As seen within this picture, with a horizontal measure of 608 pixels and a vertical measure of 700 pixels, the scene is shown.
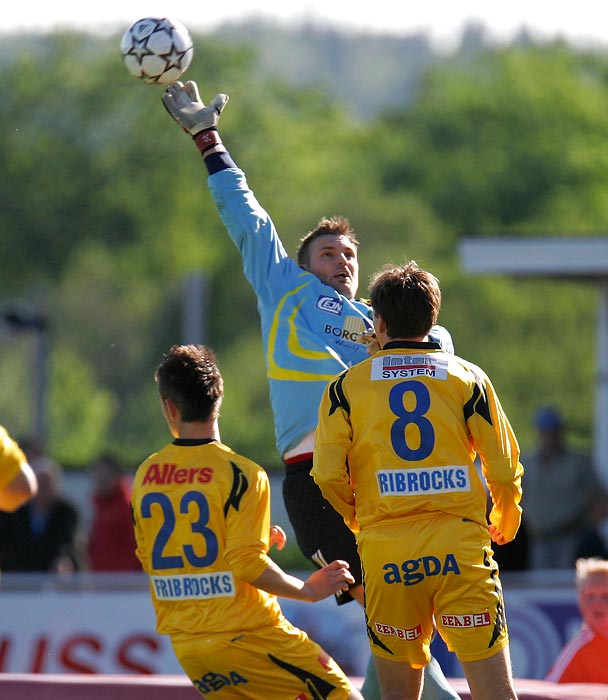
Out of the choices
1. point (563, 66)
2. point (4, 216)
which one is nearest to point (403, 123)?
point (563, 66)

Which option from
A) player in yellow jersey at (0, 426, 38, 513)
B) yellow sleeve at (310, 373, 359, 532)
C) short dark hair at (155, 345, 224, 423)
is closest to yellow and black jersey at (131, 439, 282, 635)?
short dark hair at (155, 345, 224, 423)

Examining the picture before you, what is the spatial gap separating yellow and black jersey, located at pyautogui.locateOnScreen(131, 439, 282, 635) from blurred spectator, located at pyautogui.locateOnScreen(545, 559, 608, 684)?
2.57 meters

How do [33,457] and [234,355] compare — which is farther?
[234,355]

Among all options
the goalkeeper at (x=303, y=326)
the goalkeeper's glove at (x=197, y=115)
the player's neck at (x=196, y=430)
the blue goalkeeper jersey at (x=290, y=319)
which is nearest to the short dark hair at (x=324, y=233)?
the goalkeeper at (x=303, y=326)

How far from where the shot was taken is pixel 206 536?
525 centimetres

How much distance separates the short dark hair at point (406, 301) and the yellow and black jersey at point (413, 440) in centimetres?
7

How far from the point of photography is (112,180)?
51219 millimetres

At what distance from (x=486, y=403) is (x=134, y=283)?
166 feet

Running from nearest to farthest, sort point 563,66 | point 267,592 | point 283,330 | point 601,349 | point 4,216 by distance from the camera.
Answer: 1. point 267,592
2. point 283,330
3. point 601,349
4. point 4,216
5. point 563,66

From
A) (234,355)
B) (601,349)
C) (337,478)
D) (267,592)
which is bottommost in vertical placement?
(267,592)

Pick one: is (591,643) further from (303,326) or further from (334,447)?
(334,447)

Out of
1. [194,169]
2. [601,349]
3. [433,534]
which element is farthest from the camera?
[194,169]

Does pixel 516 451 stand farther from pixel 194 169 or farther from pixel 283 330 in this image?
pixel 194 169

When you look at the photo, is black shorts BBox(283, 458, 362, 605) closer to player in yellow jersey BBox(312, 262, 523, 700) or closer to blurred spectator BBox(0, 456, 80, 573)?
player in yellow jersey BBox(312, 262, 523, 700)
